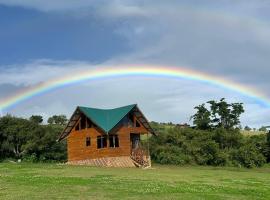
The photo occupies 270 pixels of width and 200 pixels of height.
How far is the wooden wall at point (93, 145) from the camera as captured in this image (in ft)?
219

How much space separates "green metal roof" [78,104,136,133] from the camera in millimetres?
66025

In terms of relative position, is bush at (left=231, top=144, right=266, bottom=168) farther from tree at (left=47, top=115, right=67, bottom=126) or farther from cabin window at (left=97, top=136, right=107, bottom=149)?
tree at (left=47, top=115, right=67, bottom=126)

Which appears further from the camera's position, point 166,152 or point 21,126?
point 21,126

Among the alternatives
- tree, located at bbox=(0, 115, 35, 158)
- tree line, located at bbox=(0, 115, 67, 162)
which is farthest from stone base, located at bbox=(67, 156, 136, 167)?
tree, located at bbox=(0, 115, 35, 158)

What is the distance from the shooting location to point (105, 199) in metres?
21.7

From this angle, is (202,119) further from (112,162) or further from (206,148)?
(112,162)

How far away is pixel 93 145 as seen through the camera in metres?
67.8

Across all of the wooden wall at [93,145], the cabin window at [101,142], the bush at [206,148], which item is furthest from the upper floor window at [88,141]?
the bush at [206,148]

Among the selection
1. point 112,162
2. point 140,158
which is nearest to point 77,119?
point 112,162

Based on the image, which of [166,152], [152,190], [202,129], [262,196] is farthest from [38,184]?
[202,129]

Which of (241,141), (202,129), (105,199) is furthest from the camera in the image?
(202,129)

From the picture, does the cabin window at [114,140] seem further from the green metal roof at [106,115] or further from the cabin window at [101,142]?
the green metal roof at [106,115]

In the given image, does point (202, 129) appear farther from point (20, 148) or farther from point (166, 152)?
point (20, 148)

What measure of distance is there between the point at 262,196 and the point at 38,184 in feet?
40.6
